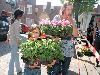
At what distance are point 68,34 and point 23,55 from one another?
1.62m

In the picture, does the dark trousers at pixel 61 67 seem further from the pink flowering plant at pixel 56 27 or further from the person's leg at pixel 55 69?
the pink flowering plant at pixel 56 27

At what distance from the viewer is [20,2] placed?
67.9 metres

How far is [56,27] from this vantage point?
714 cm

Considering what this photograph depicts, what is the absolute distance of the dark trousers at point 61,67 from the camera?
24.7 feet

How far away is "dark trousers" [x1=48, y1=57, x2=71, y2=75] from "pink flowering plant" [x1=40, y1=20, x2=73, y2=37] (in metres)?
0.70

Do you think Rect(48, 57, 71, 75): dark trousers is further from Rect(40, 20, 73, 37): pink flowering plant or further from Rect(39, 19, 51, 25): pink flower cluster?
Rect(39, 19, 51, 25): pink flower cluster

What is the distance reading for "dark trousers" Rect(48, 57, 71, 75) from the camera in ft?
24.7

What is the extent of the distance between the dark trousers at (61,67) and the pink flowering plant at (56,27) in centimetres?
70

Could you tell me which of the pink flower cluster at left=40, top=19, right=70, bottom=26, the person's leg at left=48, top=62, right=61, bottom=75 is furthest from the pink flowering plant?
the person's leg at left=48, top=62, right=61, bottom=75

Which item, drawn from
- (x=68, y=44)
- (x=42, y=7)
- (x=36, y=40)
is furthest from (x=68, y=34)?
(x=42, y=7)

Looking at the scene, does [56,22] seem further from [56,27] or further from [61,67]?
[61,67]

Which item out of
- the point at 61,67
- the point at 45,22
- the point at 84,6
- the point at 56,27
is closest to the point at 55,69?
the point at 61,67

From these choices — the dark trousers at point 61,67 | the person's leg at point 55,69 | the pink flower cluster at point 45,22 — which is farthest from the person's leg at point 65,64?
the pink flower cluster at point 45,22

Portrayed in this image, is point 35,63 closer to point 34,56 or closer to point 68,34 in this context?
point 34,56
